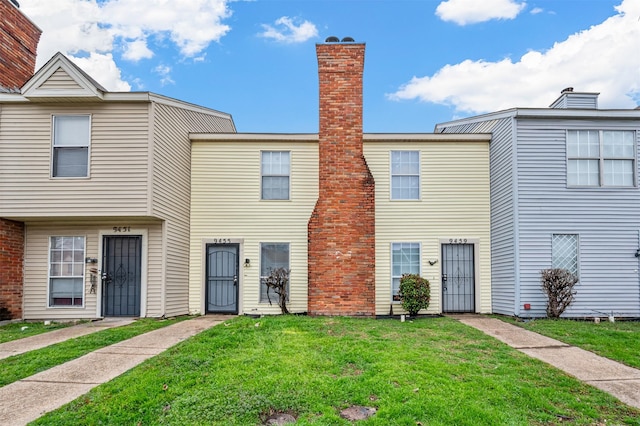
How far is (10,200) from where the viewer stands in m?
9.70

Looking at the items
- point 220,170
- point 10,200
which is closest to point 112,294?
point 10,200

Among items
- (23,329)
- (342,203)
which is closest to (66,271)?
(23,329)

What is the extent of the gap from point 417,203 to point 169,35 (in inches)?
473

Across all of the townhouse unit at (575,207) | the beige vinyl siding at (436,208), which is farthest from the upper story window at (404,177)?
the townhouse unit at (575,207)

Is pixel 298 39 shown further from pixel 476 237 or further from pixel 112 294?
pixel 112 294

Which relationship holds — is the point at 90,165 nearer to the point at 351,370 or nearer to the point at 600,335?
the point at 351,370

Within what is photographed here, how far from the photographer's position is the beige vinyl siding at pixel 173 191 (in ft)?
32.9

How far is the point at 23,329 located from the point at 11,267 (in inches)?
79.1

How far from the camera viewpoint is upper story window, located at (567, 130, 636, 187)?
1068 cm

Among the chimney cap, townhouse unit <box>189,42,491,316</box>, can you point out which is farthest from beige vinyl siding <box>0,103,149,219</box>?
the chimney cap

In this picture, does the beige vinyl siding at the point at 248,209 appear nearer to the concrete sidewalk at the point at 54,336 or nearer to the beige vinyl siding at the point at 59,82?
the concrete sidewalk at the point at 54,336

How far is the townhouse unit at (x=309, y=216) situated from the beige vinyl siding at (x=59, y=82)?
3082mm

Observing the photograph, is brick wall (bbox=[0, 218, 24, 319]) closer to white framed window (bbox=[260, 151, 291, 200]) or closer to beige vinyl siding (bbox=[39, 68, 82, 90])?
beige vinyl siding (bbox=[39, 68, 82, 90])

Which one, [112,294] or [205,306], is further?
[205,306]
